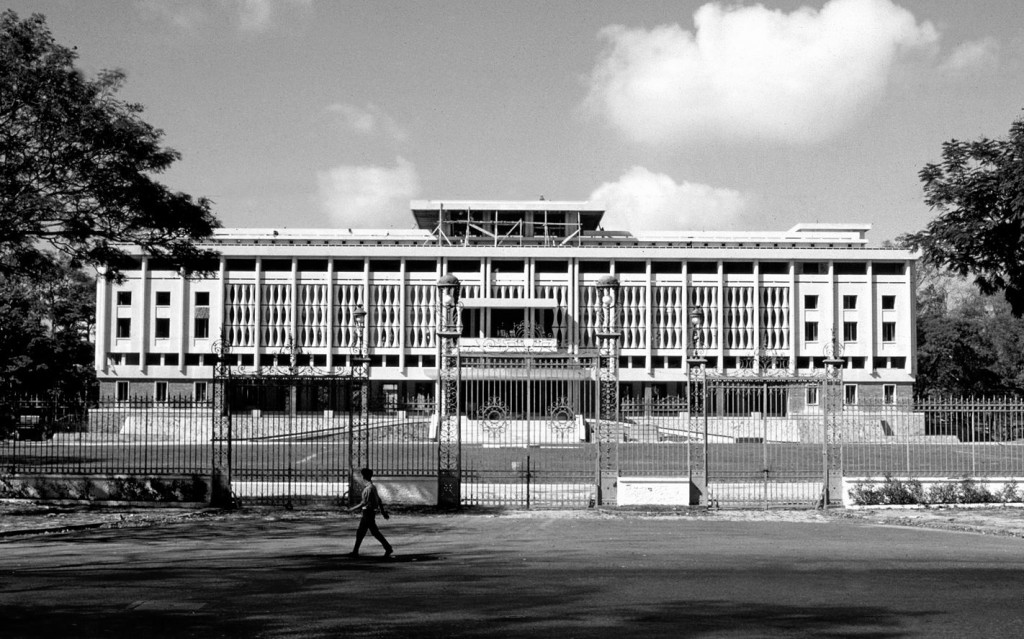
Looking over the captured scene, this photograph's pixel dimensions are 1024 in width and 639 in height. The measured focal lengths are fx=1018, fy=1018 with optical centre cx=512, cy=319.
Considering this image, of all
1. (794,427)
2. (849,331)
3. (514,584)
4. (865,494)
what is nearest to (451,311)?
(865,494)

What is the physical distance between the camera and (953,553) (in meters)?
15.2

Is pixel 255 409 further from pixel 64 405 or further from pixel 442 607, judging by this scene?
pixel 442 607

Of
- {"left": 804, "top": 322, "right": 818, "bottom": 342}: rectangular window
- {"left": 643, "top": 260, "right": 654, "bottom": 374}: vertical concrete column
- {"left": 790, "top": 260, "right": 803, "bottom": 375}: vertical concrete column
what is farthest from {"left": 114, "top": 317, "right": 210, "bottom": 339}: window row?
{"left": 804, "top": 322, "right": 818, "bottom": 342}: rectangular window

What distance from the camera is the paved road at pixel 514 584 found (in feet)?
32.1

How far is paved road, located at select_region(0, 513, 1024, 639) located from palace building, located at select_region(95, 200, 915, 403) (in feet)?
182

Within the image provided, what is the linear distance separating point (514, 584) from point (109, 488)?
520 inches

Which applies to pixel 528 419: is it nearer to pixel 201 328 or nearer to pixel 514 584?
pixel 514 584

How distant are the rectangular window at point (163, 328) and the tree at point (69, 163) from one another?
53.0 meters

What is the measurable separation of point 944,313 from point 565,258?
28.6 meters

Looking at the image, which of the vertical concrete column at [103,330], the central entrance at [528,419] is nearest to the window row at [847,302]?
the vertical concrete column at [103,330]

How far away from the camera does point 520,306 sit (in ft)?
238

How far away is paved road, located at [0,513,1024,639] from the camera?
32.1 ft

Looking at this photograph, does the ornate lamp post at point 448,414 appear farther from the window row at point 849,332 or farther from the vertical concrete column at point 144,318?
the window row at point 849,332

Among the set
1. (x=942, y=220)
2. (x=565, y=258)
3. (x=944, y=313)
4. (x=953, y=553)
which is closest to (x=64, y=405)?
(x=953, y=553)
